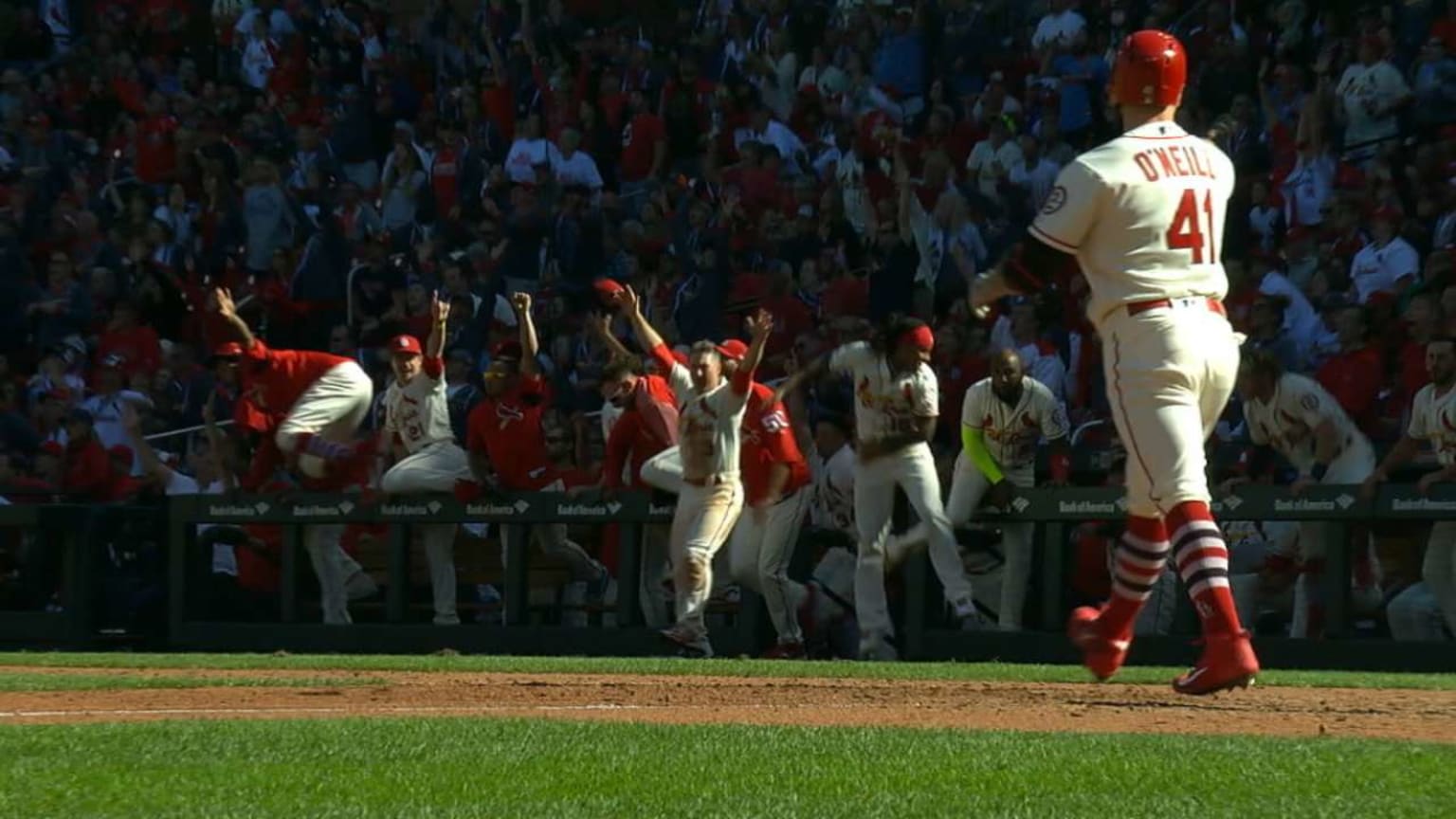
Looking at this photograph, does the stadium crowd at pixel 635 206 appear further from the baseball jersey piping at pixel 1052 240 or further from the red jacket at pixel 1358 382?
the baseball jersey piping at pixel 1052 240

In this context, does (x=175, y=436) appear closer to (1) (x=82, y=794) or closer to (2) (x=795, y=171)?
(2) (x=795, y=171)

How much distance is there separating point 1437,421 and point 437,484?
→ 22.3 feet

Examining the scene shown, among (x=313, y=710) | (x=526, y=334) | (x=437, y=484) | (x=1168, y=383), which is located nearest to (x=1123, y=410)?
(x=1168, y=383)

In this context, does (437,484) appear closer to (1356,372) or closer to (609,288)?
(609,288)

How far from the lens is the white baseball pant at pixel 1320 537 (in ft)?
41.8

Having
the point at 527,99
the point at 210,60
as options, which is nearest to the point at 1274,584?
the point at 527,99

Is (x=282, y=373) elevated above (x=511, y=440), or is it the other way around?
(x=282, y=373)

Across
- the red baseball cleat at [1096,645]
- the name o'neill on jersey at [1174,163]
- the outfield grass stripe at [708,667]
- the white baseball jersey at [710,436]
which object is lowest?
the outfield grass stripe at [708,667]

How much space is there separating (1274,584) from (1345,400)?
1.20 metres

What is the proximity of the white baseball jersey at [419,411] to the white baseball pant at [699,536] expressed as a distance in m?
2.68

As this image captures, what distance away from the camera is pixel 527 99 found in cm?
2180

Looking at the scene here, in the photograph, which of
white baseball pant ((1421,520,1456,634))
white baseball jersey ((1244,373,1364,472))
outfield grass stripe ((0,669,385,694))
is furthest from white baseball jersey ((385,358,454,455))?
white baseball pant ((1421,520,1456,634))

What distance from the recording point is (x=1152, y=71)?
306 inches

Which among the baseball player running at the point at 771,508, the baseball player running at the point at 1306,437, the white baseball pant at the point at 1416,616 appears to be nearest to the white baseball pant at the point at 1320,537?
the baseball player running at the point at 1306,437
